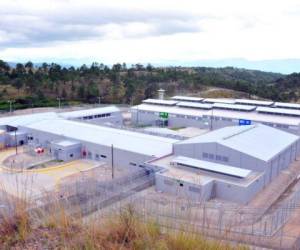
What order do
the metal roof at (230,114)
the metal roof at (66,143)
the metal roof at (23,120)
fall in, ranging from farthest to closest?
the metal roof at (230,114)
the metal roof at (23,120)
the metal roof at (66,143)

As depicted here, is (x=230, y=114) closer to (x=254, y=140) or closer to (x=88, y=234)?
(x=254, y=140)

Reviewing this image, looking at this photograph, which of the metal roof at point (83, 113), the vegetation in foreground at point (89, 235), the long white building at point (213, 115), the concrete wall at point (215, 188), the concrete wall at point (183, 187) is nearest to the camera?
the vegetation in foreground at point (89, 235)

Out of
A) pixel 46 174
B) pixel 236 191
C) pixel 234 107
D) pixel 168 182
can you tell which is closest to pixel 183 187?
pixel 168 182

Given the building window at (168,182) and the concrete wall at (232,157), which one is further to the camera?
the concrete wall at (232,157)

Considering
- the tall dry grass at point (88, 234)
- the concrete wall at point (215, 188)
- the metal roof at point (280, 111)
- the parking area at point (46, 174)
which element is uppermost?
the tall dry grass at point (88, 234)

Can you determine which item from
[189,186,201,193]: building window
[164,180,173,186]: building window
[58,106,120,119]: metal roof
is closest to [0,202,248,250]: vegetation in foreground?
[189,186,201,193]: building window

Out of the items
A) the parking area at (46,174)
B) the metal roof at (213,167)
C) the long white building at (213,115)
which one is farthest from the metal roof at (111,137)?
the long white building at (213,115)

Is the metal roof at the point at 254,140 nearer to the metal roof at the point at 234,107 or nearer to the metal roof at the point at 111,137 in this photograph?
the metal roof at the point at 111,137
